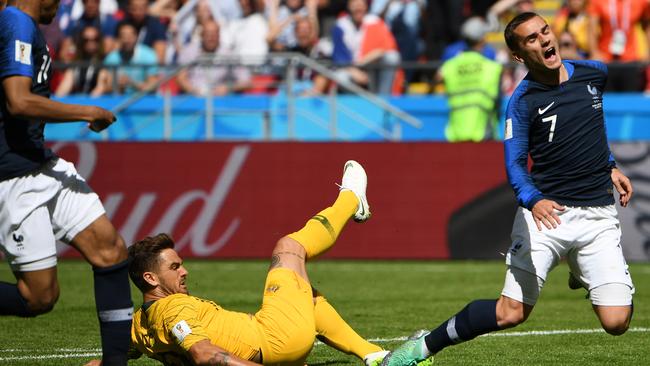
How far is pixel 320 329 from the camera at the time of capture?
7180 mm

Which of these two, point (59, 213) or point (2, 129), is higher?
point (2, 129)

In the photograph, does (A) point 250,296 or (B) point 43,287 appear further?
(A) point 250,296

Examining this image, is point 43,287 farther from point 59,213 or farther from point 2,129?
point 2,129

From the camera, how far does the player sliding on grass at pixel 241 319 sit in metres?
6.52

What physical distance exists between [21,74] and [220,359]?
1.77m

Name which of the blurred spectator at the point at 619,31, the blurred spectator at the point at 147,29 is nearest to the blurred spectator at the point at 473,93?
the blurred spectator at the point at 619,31

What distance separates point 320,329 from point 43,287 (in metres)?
1.57

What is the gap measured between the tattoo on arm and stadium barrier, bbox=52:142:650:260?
28.2ft

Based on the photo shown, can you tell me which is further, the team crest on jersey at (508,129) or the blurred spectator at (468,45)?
the blurred spectator at (468,45)

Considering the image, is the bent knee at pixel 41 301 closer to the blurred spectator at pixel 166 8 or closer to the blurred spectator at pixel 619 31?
the blurred spectator at pixel 619 31

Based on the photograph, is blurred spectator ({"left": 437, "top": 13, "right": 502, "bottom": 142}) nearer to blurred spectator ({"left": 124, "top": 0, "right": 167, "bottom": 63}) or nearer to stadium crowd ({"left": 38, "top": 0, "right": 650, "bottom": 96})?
stadium crowd ({"left": 38, "top": 0, "right": 650, "bottom": 96})

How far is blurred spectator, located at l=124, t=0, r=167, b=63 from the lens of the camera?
18.1 metres

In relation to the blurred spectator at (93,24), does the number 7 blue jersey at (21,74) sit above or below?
above

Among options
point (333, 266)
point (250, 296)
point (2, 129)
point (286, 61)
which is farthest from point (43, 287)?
point (286, 61)
